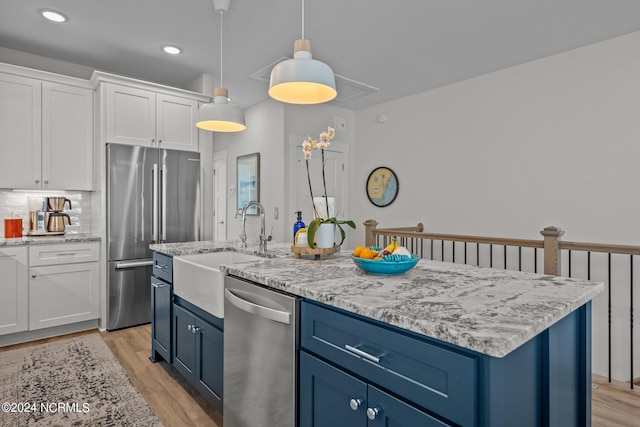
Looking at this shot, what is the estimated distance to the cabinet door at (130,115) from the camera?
3.44 metres

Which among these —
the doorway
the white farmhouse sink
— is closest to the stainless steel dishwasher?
the white farmhouse sink

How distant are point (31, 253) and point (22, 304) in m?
0.43

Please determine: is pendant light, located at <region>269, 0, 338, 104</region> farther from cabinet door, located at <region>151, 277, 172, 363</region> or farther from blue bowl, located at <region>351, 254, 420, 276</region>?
cabinet door, located at <region>151, 277, 172, 363</region>

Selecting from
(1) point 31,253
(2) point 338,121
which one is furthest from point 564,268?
(1) point 31,253

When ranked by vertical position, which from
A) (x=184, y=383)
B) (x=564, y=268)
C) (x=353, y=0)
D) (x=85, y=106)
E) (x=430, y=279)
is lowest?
(x=184, y=383)

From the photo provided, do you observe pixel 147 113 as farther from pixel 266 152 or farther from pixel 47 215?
pixel 266 152

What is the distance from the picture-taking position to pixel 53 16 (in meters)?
2.80

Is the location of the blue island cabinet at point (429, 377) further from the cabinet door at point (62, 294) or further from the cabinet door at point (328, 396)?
the cabinet door at point (62, 294)

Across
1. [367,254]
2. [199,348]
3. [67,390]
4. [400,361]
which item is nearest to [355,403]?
[400,361]

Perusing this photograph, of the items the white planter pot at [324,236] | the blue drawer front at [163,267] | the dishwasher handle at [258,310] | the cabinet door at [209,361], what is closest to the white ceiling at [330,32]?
the white planter pot at [324,236]

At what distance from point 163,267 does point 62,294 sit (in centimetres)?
146

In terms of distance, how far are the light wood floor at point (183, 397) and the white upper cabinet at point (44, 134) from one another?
149cm

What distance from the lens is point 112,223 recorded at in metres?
3.40

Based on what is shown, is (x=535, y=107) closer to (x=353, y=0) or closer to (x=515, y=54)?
(x=515, y=54)
